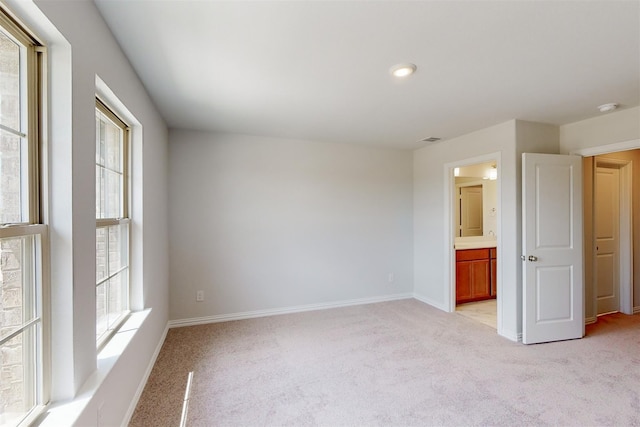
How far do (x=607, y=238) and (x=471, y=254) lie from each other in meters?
1.66

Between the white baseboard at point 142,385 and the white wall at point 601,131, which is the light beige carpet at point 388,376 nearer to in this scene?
the white baseboard at point 142,385

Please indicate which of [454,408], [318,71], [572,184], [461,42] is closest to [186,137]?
Result: [318,71]

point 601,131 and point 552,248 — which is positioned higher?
point 601,131

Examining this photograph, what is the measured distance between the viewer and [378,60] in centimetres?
193

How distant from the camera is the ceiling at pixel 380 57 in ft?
4.83

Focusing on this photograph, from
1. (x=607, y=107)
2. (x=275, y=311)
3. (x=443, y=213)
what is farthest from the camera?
(x=443, y=213)

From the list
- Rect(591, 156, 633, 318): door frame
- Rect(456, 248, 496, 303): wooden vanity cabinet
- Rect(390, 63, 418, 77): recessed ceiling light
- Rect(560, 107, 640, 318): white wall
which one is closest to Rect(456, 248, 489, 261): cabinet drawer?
Rect(456, 248, 496, 303): wooden vanity cabinet

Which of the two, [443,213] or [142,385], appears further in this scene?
[443,213]

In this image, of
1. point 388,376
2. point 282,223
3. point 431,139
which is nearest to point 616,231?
point 431,139

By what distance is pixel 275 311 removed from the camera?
3914 millimetres

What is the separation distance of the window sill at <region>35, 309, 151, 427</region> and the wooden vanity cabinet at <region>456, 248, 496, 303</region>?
4.01 meters

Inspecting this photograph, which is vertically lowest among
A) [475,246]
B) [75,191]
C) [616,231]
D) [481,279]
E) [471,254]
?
[481,279]

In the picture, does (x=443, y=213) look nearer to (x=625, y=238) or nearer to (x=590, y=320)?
(x=590, y=320)

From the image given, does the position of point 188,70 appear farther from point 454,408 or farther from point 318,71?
point 454,408
